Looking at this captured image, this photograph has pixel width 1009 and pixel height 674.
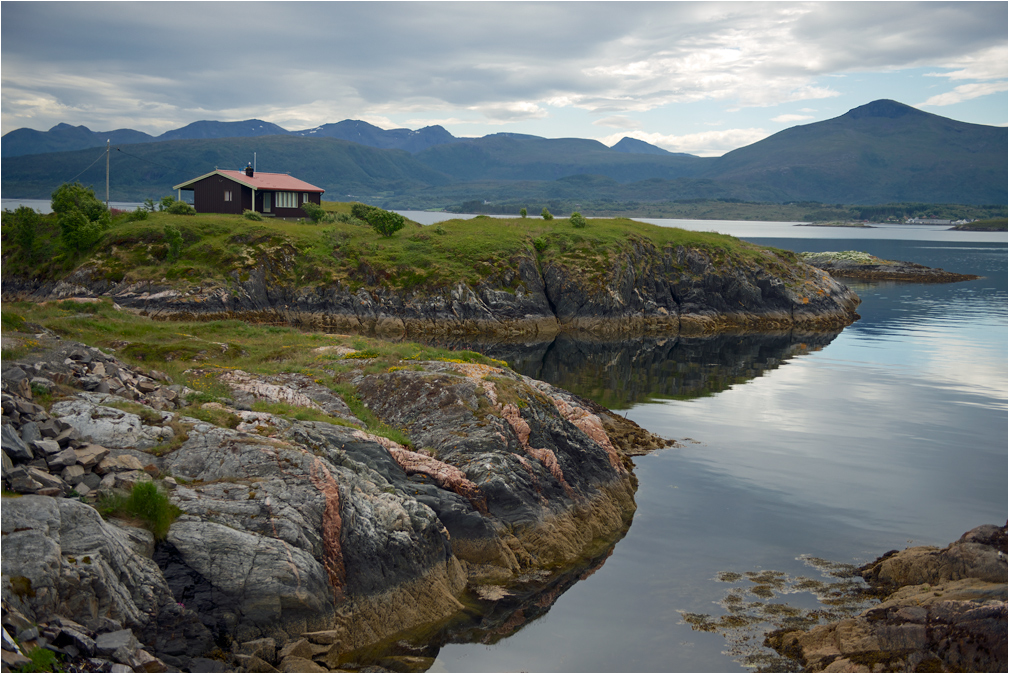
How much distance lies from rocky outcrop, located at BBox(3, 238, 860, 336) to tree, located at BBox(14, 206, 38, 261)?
5418 millimetres

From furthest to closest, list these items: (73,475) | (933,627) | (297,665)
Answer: (933,627) → (73,475) → (297,665)

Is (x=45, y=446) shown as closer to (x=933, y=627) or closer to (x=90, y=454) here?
(x=90, y=454)

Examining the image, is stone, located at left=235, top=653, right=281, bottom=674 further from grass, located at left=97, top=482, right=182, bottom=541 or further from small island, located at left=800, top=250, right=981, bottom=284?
small island, located at left=800, top=250, right=981, bottom=284

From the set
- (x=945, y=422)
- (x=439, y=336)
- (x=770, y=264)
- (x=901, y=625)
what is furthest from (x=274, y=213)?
(x=901, y=625)

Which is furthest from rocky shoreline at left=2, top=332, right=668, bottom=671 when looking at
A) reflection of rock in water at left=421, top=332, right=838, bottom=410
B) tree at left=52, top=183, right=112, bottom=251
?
tree at left=52, top=183, right=112, bottom=251

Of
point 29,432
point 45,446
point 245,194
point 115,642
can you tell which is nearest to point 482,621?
point 115,642

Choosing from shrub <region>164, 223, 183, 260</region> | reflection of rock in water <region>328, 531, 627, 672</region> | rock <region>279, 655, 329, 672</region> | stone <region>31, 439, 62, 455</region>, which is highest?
shrub <region>164, 223, 183, 260</region>

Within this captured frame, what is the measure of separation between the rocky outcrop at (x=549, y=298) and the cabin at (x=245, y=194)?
21657mm

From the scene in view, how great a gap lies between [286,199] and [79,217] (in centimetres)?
2640

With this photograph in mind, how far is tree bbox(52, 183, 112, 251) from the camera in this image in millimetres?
72625

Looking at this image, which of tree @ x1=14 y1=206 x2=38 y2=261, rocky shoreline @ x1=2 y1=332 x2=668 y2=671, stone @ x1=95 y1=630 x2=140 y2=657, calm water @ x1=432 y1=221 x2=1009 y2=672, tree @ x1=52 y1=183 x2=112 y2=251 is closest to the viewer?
stone @ x1=95 y1=630 x2=140 y2=657

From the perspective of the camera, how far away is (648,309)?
3199 inches

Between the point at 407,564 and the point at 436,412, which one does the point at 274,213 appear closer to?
the point at 436,412

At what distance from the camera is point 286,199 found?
93.7 m
